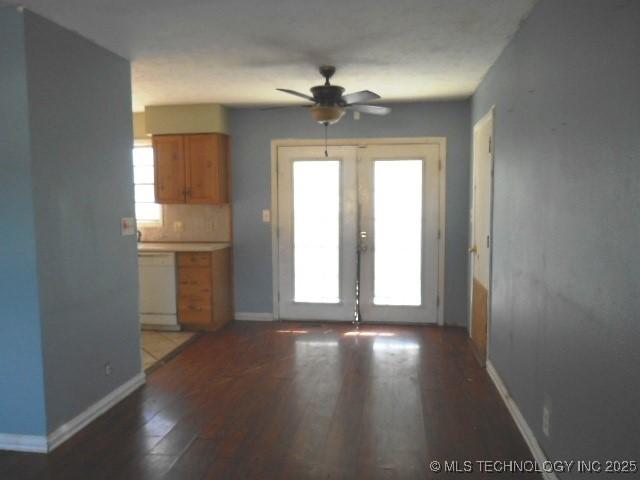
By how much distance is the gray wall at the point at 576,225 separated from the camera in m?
1.53

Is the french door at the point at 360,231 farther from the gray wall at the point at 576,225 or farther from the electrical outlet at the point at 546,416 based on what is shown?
the electrical outlet at the point at 546,416

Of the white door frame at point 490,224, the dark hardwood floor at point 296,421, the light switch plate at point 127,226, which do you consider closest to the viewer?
the dark hardwood floor at point 296,421

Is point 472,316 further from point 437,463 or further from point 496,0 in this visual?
point 496,0

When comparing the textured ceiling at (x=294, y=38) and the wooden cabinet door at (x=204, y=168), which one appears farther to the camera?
the wooden cabinet door at (x=204, y=168)

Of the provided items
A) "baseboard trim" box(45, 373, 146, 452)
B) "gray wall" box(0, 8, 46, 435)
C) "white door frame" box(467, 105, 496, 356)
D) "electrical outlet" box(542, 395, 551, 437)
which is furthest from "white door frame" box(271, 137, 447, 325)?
"gray wall" box(0, 8, 46, 435)

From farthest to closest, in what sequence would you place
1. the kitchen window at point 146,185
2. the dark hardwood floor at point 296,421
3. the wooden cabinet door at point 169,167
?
the kitchen window at point 146,185 < the wooden cabinet door at point 169,167 < the dark hardwood floor at point 296,421

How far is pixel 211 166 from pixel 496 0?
349 cm

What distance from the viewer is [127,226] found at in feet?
11.5

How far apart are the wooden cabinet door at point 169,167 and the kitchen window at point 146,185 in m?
0.36

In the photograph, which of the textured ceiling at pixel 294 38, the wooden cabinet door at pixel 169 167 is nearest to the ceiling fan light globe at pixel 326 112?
the textured ceiling at pixel 294 38

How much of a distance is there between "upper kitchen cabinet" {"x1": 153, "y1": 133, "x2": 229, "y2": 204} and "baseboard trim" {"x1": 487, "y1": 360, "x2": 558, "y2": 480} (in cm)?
332

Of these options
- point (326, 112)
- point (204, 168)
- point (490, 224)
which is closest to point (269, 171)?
point (204, 168)

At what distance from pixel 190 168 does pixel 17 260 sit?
9.24ft

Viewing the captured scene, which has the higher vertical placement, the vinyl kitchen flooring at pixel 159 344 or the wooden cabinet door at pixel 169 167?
the wooden cabinet door at pixel 169 167
